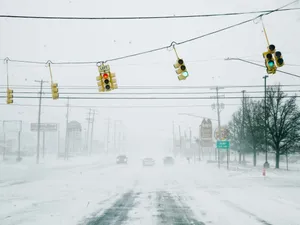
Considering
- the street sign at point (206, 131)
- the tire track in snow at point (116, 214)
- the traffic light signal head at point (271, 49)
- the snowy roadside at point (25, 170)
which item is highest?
the traffic light signal head at point (271, 49)

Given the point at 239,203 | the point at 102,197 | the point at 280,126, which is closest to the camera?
the point at 239,203

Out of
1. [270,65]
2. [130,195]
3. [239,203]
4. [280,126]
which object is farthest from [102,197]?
[280,126]

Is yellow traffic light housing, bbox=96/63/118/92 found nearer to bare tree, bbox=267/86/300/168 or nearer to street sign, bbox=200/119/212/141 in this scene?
bare tree, bbox=267/86/300/168

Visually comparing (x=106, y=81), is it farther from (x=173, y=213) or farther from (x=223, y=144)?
(x=223, y=144)

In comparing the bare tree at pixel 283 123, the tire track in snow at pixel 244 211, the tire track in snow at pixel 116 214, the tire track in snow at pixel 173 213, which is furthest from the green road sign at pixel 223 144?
the tire track in snow at pixel 116 214

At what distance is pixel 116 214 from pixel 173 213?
2.05 metres

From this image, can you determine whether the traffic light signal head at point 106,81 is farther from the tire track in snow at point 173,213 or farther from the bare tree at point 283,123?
the bare tree at point 283,123

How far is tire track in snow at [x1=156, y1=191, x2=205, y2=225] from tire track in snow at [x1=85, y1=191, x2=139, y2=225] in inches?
48.2

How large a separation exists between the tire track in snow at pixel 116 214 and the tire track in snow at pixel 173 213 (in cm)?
122

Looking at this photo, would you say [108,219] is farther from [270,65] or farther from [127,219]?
[270,65]

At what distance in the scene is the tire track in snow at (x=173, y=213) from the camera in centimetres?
1007

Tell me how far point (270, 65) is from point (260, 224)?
6077 mm

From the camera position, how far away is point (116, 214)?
11.4 metres

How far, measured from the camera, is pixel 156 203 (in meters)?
13.9
